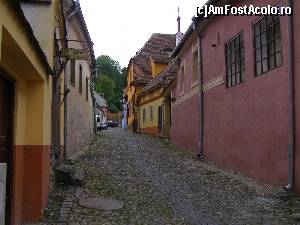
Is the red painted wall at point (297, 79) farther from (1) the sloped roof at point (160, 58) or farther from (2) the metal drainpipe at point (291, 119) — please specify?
(1) the sloped roof at point (160, 58)

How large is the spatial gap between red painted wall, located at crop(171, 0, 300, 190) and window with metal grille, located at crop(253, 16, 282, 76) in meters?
0.17

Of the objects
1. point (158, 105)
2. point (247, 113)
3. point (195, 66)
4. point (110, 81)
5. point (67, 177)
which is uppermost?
point (110, 81)

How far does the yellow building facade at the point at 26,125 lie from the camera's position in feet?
19.5

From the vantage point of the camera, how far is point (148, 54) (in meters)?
39.4

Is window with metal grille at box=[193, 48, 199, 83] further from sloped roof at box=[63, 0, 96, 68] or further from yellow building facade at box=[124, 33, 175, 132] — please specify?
yellow building facade at box=[124, 33, 175, 132]

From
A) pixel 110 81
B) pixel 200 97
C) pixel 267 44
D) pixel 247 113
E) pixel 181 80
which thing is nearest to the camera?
pixel 267 44

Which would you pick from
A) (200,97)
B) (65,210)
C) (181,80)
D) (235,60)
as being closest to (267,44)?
(235,60)

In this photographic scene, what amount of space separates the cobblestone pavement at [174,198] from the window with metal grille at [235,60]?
248 cm

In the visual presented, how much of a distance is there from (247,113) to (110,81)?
69.0 meters

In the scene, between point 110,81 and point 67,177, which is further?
point 110,81

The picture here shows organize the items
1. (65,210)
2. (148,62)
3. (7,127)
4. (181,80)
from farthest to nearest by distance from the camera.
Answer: (148,62), (181,80), (65,210), (7,127)

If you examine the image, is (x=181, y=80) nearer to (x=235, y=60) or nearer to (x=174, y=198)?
(x=235, y=60)

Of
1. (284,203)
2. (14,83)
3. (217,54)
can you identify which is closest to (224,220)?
(284,203)

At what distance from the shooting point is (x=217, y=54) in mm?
13992
